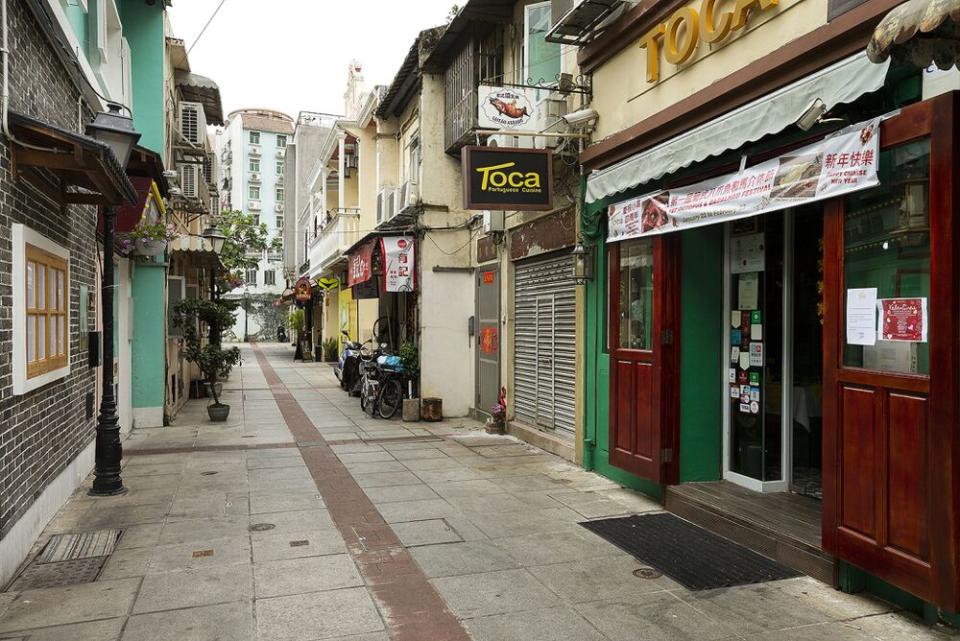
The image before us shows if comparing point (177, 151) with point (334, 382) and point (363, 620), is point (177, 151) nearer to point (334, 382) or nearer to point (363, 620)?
point (334, 382)

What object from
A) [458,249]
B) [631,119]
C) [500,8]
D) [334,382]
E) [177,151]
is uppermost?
[500,8]

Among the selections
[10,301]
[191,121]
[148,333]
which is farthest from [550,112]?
[191,121]

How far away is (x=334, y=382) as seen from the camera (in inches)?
822

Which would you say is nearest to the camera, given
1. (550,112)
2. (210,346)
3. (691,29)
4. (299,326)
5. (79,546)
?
(79,546)

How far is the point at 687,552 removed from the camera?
221 inches

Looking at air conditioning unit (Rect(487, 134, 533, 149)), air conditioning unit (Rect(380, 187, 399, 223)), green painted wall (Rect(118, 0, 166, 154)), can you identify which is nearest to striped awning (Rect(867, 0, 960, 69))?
air conditioning unit (Rect(487, 134, 533, 149))

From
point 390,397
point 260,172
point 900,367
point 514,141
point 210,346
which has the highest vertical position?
point 260,172

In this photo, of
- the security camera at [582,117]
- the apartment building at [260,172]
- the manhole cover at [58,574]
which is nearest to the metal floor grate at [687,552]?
the manhole cover at [58,574]

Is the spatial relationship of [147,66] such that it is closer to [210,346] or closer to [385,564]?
[210,346]

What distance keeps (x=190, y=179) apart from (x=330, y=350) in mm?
13761

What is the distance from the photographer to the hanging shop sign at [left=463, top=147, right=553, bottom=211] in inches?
345

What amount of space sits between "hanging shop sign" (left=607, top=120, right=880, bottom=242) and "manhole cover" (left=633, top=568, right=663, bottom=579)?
2770 mm

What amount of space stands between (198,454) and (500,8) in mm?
8231

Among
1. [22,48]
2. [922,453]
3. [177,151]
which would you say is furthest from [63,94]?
[177,151]
